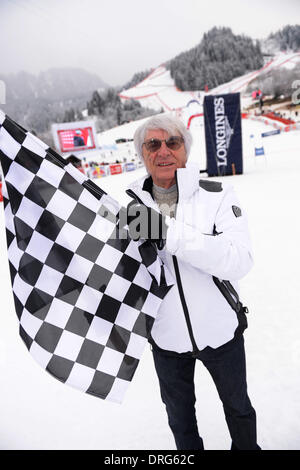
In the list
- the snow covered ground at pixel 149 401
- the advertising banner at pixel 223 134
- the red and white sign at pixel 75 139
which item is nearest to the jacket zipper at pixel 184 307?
the snow covered ground at pixel 149 401

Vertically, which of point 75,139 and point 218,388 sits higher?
point 75,139

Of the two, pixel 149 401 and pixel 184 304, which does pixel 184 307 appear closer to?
pixel 184 304

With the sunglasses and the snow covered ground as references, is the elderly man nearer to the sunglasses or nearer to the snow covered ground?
the sunglasses

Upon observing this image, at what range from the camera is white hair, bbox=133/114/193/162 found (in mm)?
1133

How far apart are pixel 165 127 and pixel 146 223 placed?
0.43 metres

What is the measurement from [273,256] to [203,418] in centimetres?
265

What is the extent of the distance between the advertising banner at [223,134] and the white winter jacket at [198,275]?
9627 mm

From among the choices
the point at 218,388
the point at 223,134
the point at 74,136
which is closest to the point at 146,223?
the point at 218,388

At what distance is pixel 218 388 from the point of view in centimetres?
129

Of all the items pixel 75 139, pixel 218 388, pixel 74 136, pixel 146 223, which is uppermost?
pixel 74 136

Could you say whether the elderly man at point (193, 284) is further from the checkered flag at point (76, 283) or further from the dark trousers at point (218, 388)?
the checkered flag at point (76, 283)

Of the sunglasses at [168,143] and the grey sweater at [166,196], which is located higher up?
the sunglasses at [168,143]

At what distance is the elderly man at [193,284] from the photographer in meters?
1.09

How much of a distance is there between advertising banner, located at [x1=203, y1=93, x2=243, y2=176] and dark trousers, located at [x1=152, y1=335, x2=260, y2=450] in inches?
386
